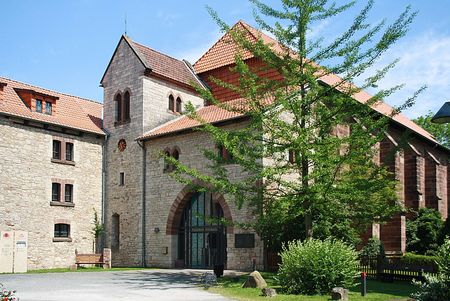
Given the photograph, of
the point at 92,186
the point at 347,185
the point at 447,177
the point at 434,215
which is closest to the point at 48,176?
the point at 92,186

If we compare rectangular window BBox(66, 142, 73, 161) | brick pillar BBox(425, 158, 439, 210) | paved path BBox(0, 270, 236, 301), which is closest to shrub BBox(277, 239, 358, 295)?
paved path BBox(0, 270, 236, 301)

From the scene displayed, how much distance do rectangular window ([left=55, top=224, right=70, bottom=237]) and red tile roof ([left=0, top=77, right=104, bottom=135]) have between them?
5.32 metres

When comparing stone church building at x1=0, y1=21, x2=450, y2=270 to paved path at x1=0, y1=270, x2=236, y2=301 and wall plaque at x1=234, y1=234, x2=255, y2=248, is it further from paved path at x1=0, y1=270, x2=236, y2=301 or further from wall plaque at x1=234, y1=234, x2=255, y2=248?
paved path at x1=0, y1=270, x2=236, y2=301

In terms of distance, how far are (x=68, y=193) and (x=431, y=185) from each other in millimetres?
23591

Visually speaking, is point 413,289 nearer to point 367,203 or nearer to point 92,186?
point 367,203

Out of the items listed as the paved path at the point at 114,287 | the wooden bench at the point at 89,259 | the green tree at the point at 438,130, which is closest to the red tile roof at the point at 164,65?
the wooden bench at the point at 89,259

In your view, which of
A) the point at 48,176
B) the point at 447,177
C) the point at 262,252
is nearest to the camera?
the point at 262,252

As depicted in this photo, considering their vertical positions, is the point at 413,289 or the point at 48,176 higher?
the point at 48,176

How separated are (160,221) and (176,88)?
27.0 feet

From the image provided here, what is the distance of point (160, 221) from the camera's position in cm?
2897

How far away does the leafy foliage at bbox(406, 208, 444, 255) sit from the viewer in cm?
3125

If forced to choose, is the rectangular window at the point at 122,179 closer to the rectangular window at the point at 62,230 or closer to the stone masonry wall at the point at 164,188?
the stone masonry wall at the point at 164,188

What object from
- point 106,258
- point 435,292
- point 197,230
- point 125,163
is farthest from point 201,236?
point 435,292

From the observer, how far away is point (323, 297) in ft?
50.3
